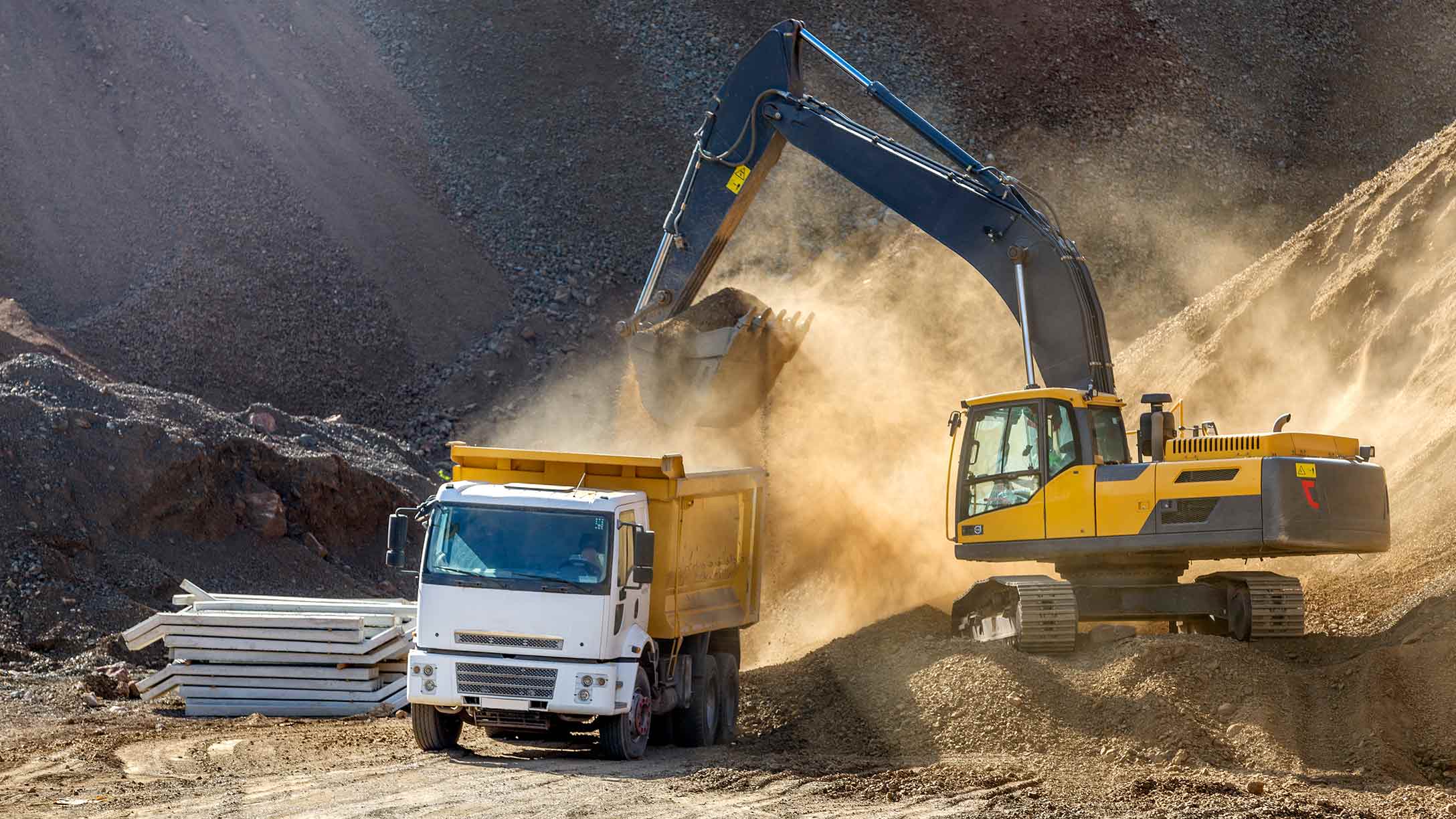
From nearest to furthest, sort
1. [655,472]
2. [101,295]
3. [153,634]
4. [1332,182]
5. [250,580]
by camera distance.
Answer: [655,472] → [153,634] → [250,580] → [101,295] → [1332,182]

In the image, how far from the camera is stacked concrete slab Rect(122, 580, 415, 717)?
15.0 metres

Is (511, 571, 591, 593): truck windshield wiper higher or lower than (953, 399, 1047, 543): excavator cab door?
lower

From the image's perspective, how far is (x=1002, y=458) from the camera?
13930 millimetres

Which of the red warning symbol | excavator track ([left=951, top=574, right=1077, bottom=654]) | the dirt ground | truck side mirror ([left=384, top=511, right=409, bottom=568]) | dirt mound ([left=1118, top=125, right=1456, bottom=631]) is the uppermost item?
dirt mound ([left=1118, top=125, right=1456, bottom=631])

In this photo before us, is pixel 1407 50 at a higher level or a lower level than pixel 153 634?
higher

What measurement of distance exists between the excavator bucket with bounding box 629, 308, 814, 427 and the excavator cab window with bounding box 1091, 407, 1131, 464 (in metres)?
4.60

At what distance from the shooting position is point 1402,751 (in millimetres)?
11375

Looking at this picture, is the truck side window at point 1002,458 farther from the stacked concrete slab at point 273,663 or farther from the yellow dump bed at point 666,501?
the stacked concrete slab at point 273,663

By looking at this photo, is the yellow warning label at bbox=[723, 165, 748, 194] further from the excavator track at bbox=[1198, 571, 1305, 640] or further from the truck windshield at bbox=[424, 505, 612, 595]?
the excavator track at bbox=[1198, 571, 1305, 640]

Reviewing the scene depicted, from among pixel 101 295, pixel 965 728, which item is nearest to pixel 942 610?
pixel 965 728

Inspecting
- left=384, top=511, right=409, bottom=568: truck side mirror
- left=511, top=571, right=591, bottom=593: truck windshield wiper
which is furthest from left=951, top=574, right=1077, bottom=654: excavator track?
left=384, top=511, right=409, bottom=568: truck side mirror

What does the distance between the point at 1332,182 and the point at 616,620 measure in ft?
105

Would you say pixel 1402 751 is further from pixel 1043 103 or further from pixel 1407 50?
pixel 1407 50

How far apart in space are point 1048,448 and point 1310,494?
2217 mm
